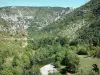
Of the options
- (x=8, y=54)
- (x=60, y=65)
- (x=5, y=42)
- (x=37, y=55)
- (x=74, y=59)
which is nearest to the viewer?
(x=74, y=59)

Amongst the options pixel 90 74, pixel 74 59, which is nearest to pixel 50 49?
pixel 74 59

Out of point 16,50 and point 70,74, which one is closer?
point 70,74

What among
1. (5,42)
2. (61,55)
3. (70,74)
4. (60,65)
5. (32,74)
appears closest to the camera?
(32,74)

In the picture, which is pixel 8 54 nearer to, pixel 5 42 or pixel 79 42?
pixel 5 42

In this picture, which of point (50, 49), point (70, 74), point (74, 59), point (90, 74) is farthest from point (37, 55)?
point (90, 74)

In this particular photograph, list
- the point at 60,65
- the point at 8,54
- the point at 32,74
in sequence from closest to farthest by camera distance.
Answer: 1. the point at 32,74
2. the point at 60,65
3. the point at 8,54

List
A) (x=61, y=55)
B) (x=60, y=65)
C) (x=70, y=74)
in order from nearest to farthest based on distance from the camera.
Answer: (x=70, y=74), (x=60, y=65), (x=61, y=55)

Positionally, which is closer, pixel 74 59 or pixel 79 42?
pixel 74 59

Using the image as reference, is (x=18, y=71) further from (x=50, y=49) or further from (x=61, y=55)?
(x=50, y=49)
